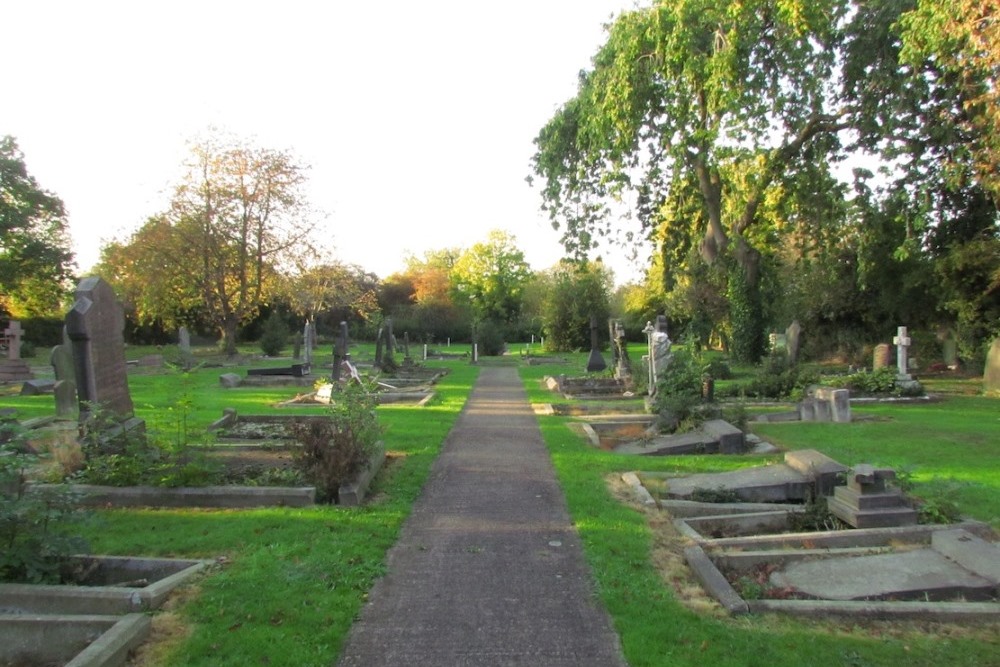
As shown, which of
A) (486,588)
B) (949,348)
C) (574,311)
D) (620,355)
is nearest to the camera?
(486,588)

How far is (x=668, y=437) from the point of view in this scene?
11.3 m

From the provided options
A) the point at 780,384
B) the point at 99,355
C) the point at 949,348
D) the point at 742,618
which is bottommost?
the point at 742,618

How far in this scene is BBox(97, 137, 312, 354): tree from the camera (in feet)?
114

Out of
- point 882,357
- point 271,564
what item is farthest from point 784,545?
point 882,357

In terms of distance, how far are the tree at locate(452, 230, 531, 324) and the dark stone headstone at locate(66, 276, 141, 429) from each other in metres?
62.1

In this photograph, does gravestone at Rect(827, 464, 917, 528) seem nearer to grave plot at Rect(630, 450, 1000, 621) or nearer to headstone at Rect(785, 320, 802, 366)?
grave plot at Rect(630, 450, 1000, 621)

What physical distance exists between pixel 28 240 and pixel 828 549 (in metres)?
46.1

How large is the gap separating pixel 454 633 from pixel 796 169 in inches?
871

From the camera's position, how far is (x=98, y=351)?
8922mm

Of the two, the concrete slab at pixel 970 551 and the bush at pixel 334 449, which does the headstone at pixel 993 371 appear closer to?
the concrete slab at pixel 970 551

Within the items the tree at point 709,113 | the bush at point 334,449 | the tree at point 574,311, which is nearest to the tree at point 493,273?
the tree at point 574,311

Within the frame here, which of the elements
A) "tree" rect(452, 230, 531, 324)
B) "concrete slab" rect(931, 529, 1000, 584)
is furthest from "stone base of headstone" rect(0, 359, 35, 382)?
"tree" rect(452, 230, 531, 324)

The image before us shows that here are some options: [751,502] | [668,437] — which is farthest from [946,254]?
[751,502]

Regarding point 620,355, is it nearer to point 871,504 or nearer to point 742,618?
point 871,504
